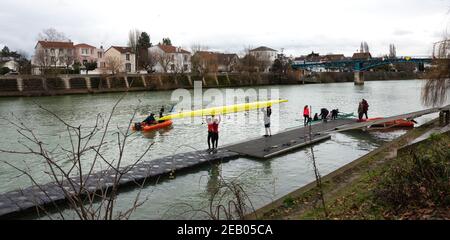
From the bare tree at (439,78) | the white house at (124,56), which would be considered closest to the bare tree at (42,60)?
the white house at (124,56)

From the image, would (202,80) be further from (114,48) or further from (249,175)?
(249,175)

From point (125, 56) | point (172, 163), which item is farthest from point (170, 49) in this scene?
point (172, 163)

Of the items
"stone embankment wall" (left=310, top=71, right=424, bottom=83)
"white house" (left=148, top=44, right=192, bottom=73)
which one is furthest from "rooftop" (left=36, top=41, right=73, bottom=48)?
"stone embankment wall" (left=310, top=71, right=424, bottom=83)

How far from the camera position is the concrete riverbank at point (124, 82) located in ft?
189

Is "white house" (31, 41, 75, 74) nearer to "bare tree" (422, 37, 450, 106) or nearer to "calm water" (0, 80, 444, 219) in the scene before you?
"calm water" (0, 80, 444, 219)

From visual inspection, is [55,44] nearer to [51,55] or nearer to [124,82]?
[51,55]

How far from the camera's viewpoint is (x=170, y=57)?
93.9 metres

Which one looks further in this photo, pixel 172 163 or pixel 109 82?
pixel 109 82

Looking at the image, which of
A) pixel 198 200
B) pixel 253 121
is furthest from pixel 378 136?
pixel 198 200

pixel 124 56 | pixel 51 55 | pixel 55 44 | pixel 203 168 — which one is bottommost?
pixel 203 168

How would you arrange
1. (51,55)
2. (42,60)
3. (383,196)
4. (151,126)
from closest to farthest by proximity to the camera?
(383,196) → (151,126) → (42,60) → (51,55)

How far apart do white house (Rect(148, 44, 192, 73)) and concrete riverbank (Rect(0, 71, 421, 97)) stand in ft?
43.6

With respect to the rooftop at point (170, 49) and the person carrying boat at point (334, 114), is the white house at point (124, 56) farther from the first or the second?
the person carrying boat at point (334, 114)

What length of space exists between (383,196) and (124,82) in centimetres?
6709
